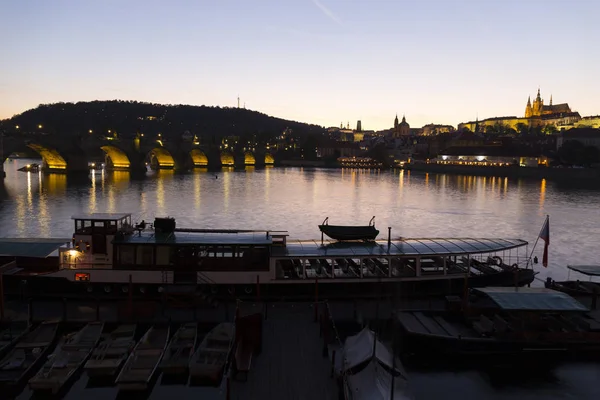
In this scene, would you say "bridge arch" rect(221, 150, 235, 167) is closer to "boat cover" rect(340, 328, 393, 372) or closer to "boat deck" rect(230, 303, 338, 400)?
"boat deck" rect(230, 303, 338, 400)

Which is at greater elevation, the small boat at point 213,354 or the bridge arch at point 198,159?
the bridge arch at point 198,159

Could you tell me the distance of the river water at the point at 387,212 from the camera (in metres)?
16.8

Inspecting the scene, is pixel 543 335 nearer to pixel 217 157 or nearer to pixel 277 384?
pixel 277 384

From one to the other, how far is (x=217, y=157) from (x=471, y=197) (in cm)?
10163

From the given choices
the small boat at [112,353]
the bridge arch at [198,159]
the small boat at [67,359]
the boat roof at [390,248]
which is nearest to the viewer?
the small boat at [67,359]

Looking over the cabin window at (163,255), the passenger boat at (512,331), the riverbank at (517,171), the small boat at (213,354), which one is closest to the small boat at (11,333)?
the cabin window at (163,255)

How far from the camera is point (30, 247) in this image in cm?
2120

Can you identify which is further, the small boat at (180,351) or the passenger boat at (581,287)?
the passenger boat at (581,287)

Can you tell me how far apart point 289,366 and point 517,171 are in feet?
464

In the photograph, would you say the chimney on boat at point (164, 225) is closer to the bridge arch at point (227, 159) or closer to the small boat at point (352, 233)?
the small boat at point (352, 233)

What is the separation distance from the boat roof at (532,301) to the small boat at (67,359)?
1416 centimetres

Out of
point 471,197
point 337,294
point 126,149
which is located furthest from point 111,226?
point 126,149

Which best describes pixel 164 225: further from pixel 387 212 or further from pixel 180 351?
pixel 387 212

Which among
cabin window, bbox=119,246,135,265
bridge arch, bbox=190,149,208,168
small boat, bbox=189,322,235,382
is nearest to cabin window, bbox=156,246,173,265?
cabin window, bbox=119,246,135,265
